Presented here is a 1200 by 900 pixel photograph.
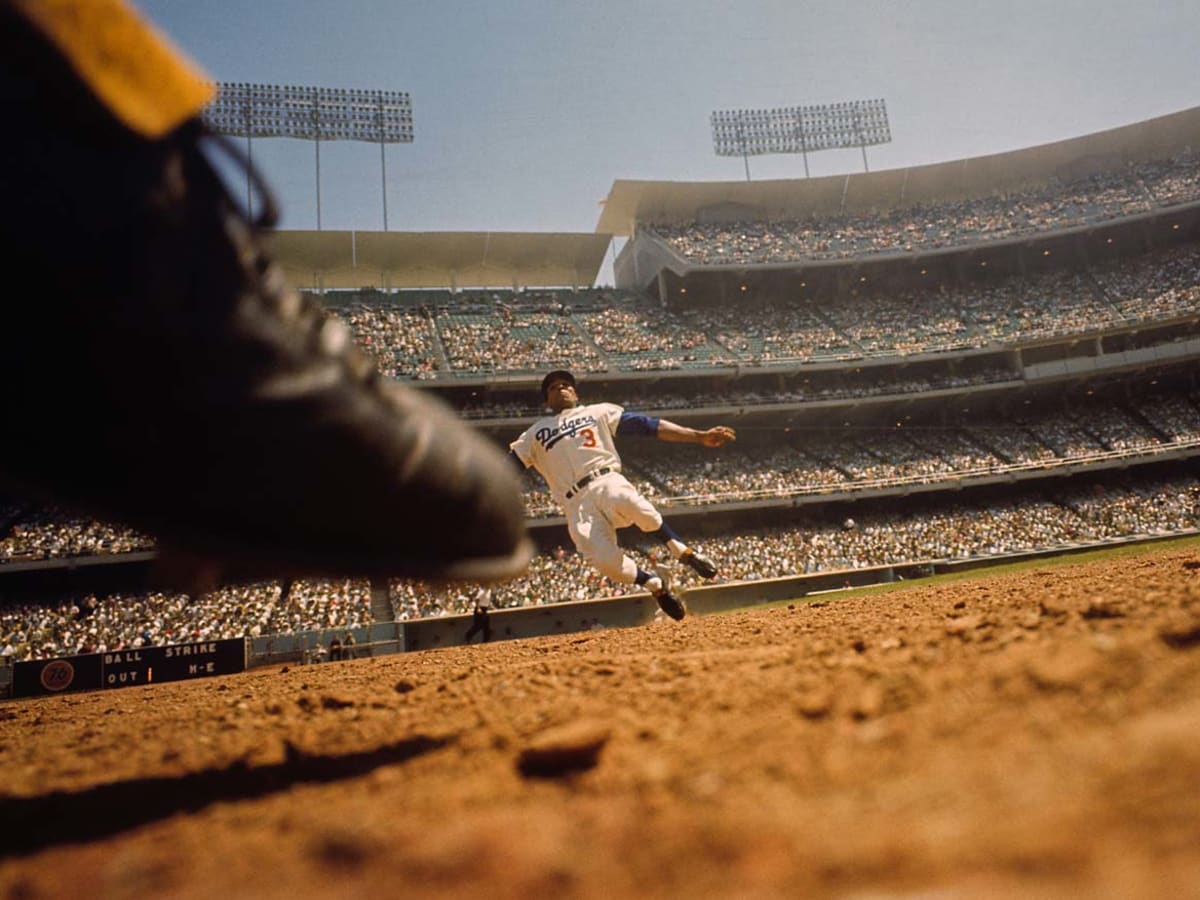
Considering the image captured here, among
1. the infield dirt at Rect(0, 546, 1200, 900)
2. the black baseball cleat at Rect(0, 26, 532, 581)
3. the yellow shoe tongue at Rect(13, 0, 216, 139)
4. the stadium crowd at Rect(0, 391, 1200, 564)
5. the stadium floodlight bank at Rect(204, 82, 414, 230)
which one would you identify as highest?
the stadium floodlight bank at Rect(204, 82, 414, 230)

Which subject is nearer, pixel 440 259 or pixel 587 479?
pixel 587 479

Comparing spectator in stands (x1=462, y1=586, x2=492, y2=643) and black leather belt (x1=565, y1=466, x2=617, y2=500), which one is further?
spectator in stands (x1=462, y1=586, x2=492, y2=643)

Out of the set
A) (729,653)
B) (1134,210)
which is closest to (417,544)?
(729,653)

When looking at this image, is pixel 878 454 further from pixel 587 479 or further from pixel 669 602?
pixel 587 479

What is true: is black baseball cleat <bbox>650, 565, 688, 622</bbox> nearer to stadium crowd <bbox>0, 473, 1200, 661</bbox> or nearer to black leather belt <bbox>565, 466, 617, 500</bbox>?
black leather belt <bbox>565, 466, 617, 500</bbox>

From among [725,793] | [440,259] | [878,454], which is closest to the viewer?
[725,793]

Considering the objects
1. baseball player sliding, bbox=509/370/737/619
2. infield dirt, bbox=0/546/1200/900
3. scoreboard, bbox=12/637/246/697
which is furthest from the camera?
scoreboard, bbox=12/637/246/697

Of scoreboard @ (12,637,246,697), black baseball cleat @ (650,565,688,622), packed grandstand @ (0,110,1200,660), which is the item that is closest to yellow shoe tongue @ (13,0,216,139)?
black baseball cleat @ (650,565,688,622)

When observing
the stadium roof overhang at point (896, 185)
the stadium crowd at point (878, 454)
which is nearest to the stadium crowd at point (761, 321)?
the stadium crowd at point (878, 454)

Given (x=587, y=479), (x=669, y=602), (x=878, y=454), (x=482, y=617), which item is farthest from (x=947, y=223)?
(x=587, y=479)
